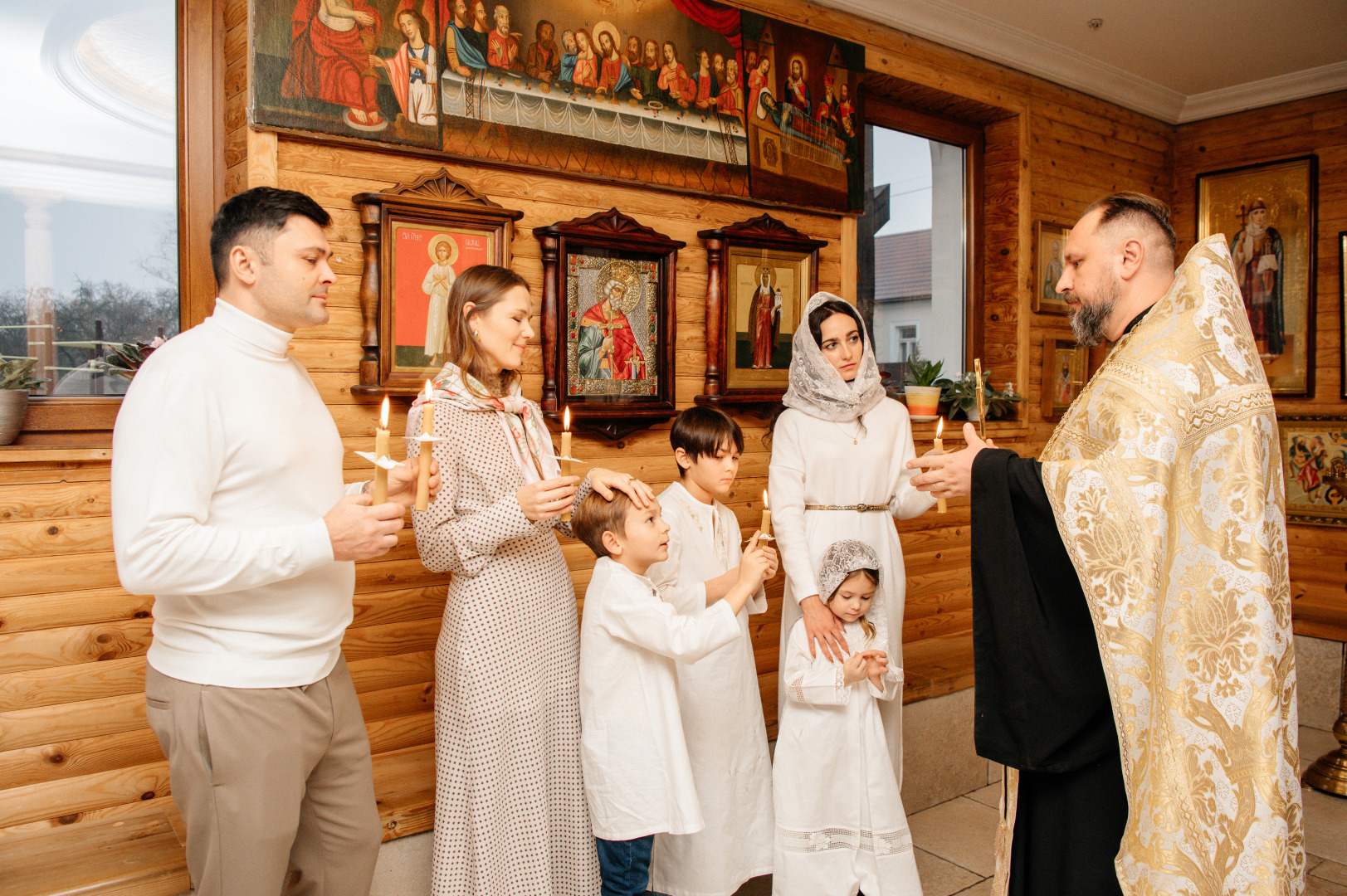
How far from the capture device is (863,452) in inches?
119

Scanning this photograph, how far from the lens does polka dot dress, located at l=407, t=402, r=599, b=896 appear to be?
7.48 feet

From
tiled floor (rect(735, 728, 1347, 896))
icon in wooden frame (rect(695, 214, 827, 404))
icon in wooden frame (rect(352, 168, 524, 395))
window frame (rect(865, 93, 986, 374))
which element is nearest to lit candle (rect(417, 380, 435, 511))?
icon in wooden frame (rect(352, 168, 524, 395))

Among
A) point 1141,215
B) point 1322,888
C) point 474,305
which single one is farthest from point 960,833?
point 474,305

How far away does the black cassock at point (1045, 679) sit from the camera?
2000 mm

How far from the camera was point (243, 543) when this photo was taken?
5.72 feet

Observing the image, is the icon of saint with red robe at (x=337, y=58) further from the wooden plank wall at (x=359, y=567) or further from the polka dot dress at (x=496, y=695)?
the polka dot dress at (x=496, y=695)

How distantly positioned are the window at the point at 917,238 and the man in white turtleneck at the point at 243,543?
3485mm

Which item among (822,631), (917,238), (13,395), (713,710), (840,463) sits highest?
(917,238)

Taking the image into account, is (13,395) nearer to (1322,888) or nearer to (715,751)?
(715,751)

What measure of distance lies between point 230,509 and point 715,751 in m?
1.49

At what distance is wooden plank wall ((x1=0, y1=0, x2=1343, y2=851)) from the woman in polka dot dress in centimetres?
63

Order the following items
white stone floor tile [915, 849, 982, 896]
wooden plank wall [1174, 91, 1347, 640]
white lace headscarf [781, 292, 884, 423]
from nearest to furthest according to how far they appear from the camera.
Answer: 1. white lace headscarf [781, 292, 884, 423]
2. white stone floor tile [915, 849, 982, 896]
3. wooden plank wall [1174, 91, 1347, 640]

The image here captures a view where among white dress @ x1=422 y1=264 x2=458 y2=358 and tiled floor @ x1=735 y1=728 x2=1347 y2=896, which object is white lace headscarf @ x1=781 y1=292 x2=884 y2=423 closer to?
white dress @ x1=422 y1=264 x2=458 y2=358

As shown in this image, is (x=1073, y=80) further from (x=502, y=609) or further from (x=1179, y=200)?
(x=502, y=609)
